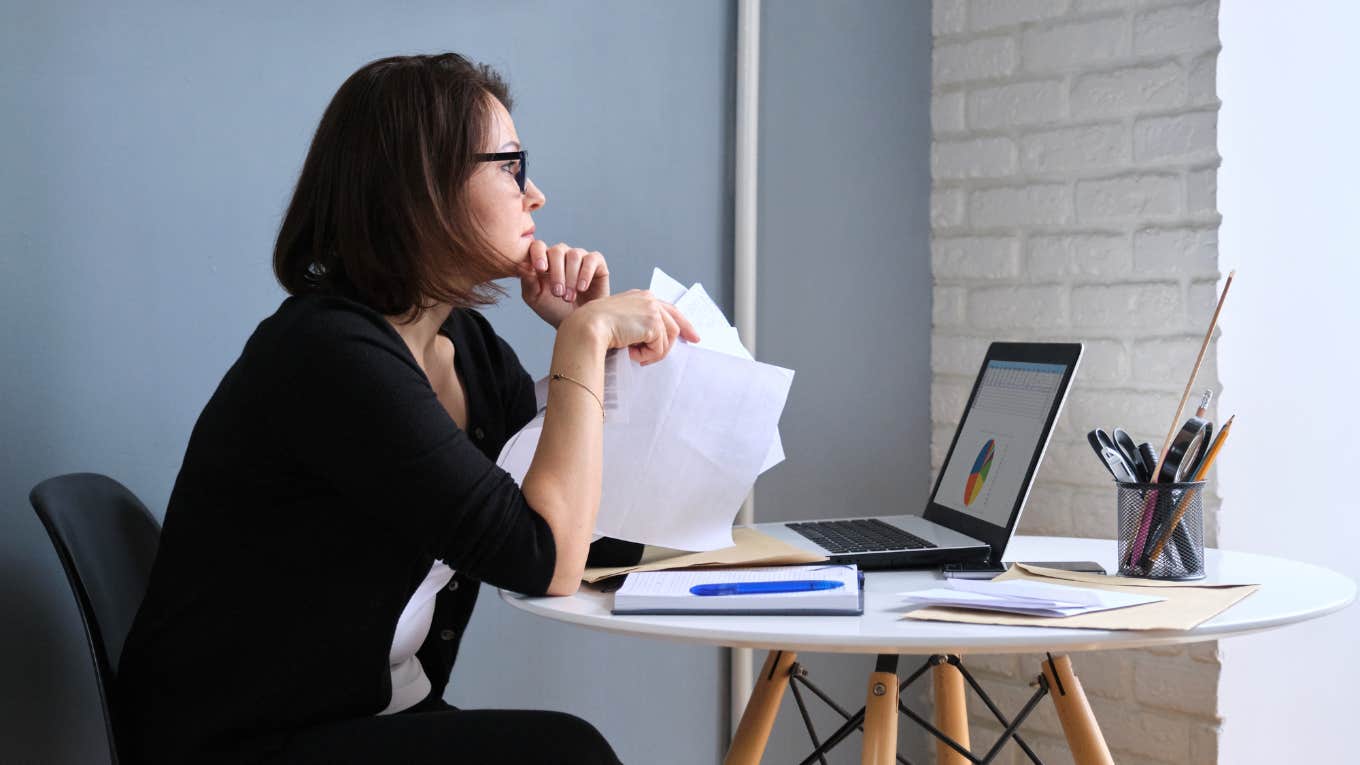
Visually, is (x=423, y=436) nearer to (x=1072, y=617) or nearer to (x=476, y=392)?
(x=476, y=392)

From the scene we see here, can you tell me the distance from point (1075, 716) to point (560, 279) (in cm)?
74

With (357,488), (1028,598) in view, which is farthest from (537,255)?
(1028,598)

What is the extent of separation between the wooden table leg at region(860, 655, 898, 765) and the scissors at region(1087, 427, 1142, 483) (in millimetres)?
331

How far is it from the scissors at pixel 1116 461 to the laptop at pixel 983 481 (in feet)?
0.18

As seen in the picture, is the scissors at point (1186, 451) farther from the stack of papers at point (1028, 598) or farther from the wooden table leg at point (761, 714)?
the wooden table leg at point (761, 714)

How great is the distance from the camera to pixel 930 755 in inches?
83.8

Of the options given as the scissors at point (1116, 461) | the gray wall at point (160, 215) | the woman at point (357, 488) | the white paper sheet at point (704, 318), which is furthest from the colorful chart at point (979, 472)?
the gray wall at point (160, 215)

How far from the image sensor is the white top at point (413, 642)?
1239 mm

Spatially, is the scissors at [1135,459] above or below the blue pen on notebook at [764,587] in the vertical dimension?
above

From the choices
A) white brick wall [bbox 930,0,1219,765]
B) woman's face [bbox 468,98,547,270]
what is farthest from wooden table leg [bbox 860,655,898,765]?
white brick wall [bbox 930,0,1219,765]

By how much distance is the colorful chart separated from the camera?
4.69 ft

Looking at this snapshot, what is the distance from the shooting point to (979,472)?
1443 millimetres

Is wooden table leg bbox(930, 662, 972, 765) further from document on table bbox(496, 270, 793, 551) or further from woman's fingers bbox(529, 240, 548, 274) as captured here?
woman's fingers bbox(529, 240, 548, 274)

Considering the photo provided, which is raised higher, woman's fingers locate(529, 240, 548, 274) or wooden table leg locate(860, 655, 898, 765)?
woman's fingers locate(529, 240, 548, 274)
